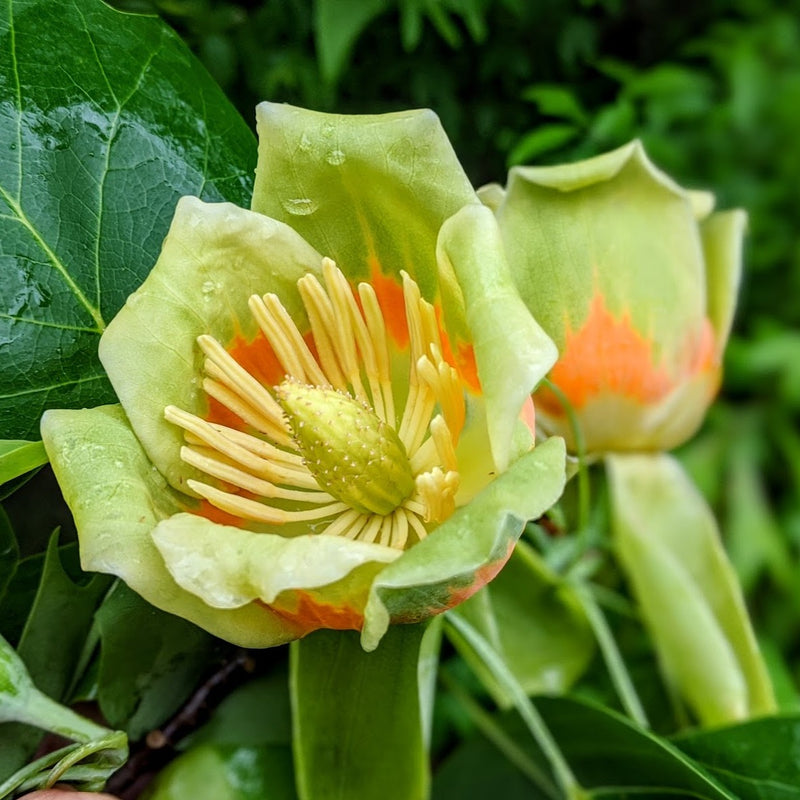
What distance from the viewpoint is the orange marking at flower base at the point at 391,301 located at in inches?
19.4

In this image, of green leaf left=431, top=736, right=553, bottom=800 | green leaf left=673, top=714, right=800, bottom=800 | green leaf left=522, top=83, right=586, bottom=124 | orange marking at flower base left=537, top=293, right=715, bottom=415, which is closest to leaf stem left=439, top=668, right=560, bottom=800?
green leaf left=431, top=736, right=553, bottom=800

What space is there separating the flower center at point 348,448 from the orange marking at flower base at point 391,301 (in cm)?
4

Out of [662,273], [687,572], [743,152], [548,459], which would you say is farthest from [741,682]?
[743,152]

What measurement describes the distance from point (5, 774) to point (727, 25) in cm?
105

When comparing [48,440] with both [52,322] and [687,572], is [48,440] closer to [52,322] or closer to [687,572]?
[52,322]

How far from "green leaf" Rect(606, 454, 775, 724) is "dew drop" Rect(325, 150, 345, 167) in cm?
39

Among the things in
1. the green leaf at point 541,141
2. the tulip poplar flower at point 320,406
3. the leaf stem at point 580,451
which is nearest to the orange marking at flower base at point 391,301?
the tulip poplar flower at point 320,406

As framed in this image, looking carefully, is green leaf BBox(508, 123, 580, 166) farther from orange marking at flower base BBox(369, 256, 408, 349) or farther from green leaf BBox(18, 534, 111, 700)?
green leaf BBox(18, 534, 111, 700)

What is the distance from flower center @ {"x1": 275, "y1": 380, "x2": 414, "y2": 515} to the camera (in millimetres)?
450

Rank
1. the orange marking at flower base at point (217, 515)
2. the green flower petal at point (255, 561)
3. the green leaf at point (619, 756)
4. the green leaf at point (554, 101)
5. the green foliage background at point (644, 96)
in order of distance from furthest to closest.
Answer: the green leaf at point (554, 101)
the green foliage background at point (644, 96)
the green leaf at point (619, 756)
the orange marking at flower base at point (217, 515)
the green flower petal at point (255, 561)

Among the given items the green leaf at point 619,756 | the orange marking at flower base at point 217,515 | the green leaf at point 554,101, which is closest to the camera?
the orange marking at flower base at point 217,515

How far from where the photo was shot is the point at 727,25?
3.65 feet

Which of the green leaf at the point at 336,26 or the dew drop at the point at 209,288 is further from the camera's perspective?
the green leaf at the point at 336,26

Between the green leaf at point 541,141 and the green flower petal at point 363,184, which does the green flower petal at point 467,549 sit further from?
the green leaf at point 541,141
